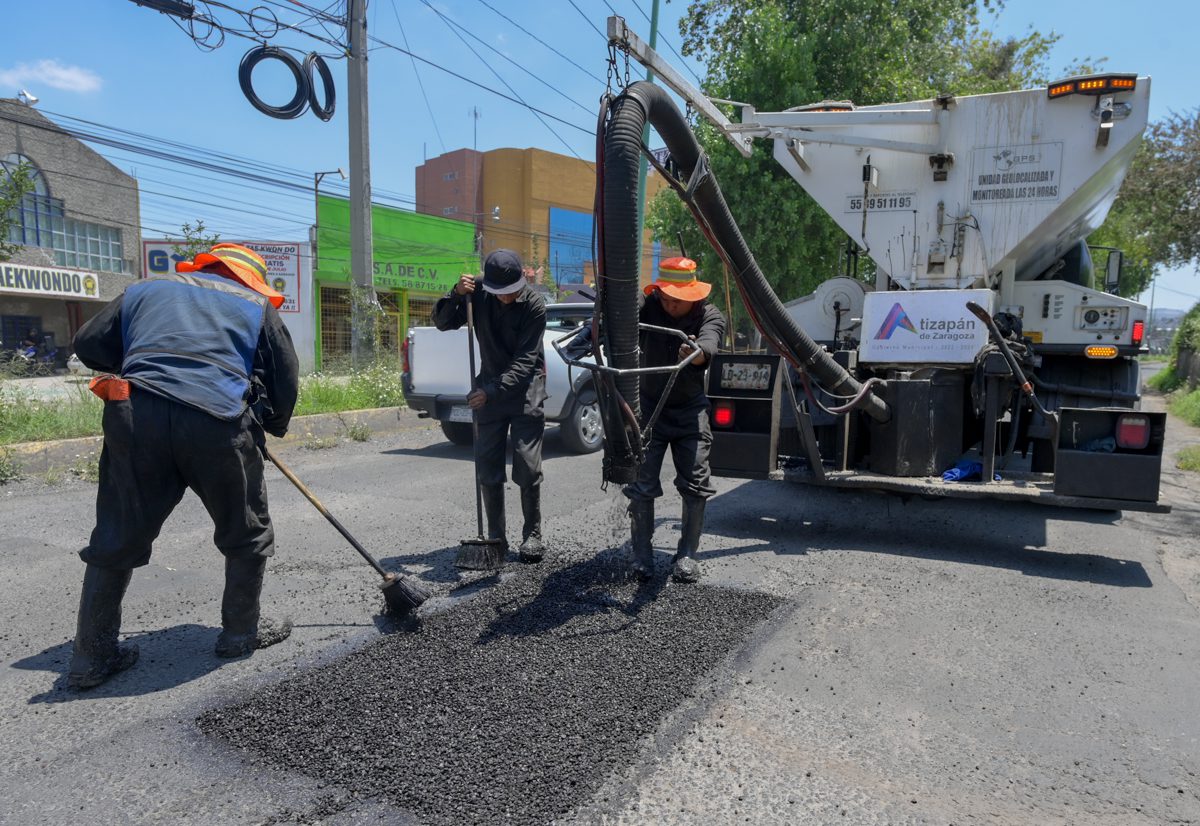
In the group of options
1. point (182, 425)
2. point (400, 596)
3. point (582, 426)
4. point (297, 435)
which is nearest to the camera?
point (182, 425)

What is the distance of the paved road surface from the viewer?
2418 millimetres

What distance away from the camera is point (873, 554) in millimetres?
5281

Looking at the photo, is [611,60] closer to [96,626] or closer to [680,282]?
[680,282]

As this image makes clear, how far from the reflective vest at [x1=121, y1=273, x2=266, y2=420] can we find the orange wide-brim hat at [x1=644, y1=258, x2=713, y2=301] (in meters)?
2.17

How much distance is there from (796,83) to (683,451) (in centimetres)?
1053

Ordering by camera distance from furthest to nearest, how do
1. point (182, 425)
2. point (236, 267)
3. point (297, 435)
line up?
1. point (297, 435)
2. point (236, 267)
3. point (182, 425)

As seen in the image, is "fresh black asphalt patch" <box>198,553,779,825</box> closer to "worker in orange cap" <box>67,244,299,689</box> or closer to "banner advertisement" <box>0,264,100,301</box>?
"worker in orange cap" <box>67,244,299,689</box>

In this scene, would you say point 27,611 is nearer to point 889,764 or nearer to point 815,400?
point 889,764

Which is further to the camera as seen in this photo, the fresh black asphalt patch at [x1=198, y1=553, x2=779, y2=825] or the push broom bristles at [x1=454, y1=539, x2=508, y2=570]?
the push broom bristles at [x1=454, y1=539, x2=508, y2=570]

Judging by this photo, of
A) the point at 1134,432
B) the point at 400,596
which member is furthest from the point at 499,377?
the point at 1134,432

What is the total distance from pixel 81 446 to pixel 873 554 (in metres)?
7.42

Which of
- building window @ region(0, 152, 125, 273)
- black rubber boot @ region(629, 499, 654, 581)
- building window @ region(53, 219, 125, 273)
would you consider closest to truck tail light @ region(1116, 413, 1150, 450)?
black rubber boot @ region(629, 499, 654, 581)

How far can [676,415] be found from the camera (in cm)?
449

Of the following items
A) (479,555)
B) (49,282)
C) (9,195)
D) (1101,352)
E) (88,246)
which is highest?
(88,246)
